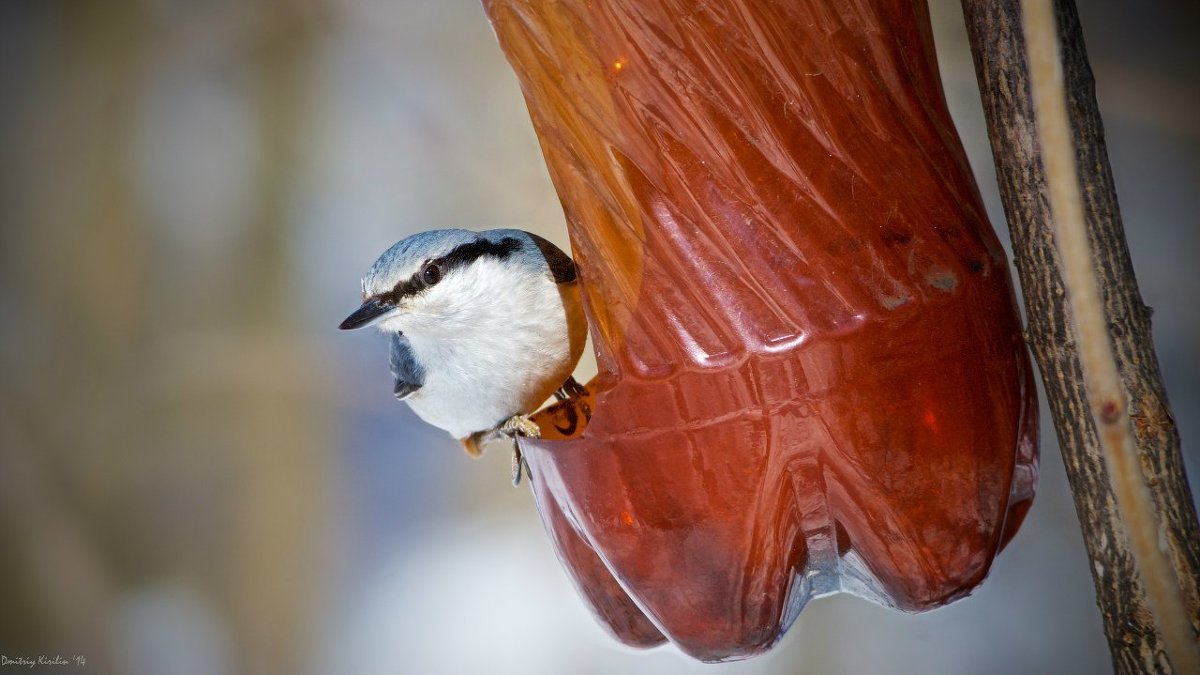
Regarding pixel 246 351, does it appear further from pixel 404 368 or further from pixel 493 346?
pixel 493 346

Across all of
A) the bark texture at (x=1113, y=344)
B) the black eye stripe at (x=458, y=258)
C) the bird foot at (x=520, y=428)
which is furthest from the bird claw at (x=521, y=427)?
the bark texture at (x=1113, y=344)

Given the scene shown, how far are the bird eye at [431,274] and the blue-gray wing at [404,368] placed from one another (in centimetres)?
7

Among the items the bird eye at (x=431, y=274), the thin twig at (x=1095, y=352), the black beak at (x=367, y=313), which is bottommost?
the thin twig at (x=1095, y=352)

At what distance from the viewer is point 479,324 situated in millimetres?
696

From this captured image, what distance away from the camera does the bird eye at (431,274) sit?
71 cm

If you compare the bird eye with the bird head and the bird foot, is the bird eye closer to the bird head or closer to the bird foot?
the bird head

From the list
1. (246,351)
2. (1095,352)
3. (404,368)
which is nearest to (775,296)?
(1095,352)

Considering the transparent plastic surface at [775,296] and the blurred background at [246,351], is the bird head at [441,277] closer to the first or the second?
the transparent plastic surface at [775,296]

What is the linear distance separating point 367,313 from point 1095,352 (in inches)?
19.5

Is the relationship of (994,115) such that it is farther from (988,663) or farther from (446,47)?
(446,47)

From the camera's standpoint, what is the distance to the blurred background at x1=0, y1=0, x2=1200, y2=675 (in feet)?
4.34

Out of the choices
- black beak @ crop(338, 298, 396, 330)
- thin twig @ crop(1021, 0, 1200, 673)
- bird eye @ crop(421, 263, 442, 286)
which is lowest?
thin twig @ crop(1021, 0, 1200, 673)

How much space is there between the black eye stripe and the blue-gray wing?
0.06 metres

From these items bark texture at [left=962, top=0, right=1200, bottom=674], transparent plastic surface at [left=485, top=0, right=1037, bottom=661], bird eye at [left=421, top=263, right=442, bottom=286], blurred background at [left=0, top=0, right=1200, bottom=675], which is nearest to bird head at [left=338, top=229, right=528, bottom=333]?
bird eye at [left=421, top=263, right=442, bottom=286]
